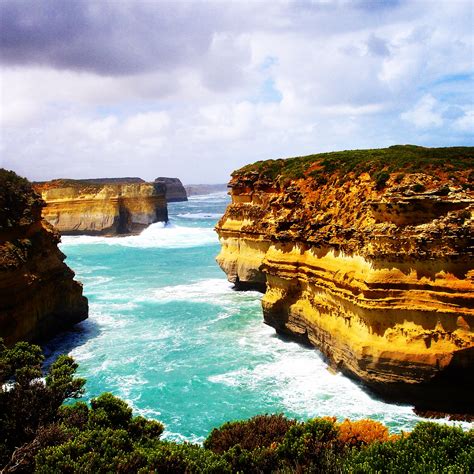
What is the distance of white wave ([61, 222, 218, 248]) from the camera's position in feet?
210

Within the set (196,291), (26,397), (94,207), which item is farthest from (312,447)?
(94,207)

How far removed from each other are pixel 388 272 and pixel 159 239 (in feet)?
185

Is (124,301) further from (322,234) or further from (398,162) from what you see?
(398,162)

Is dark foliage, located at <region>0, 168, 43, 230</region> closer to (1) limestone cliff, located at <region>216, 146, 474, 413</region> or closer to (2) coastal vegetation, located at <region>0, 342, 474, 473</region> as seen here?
(2) coastal vegetation, located at <region>0, 342, 474, 473</region>

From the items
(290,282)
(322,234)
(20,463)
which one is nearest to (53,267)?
(290,282)

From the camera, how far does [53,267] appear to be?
2356cm

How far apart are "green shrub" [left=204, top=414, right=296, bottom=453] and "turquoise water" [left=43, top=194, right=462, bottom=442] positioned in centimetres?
311

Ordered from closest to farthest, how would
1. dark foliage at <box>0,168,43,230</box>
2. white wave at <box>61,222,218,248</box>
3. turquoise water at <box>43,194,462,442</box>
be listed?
1. turquoise water at <box>43,194,462,442</box>
2. dark foliage at <box>0,168,43,230</box>
3. white wave at <box>61,222,218,248</box>

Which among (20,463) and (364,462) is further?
(20,463)

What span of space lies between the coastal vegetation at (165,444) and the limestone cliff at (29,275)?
6.60 m

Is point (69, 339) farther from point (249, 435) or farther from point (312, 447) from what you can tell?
point (312, 447)

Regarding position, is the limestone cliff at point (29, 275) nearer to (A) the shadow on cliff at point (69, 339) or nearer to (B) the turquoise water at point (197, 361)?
(A) the shadow on cliff at point (69, 339)

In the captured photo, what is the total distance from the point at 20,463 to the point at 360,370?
10512 millimetres

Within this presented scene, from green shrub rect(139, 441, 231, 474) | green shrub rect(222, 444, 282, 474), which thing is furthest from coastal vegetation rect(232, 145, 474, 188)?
green shrub rect(139, 441, 231, 474)
